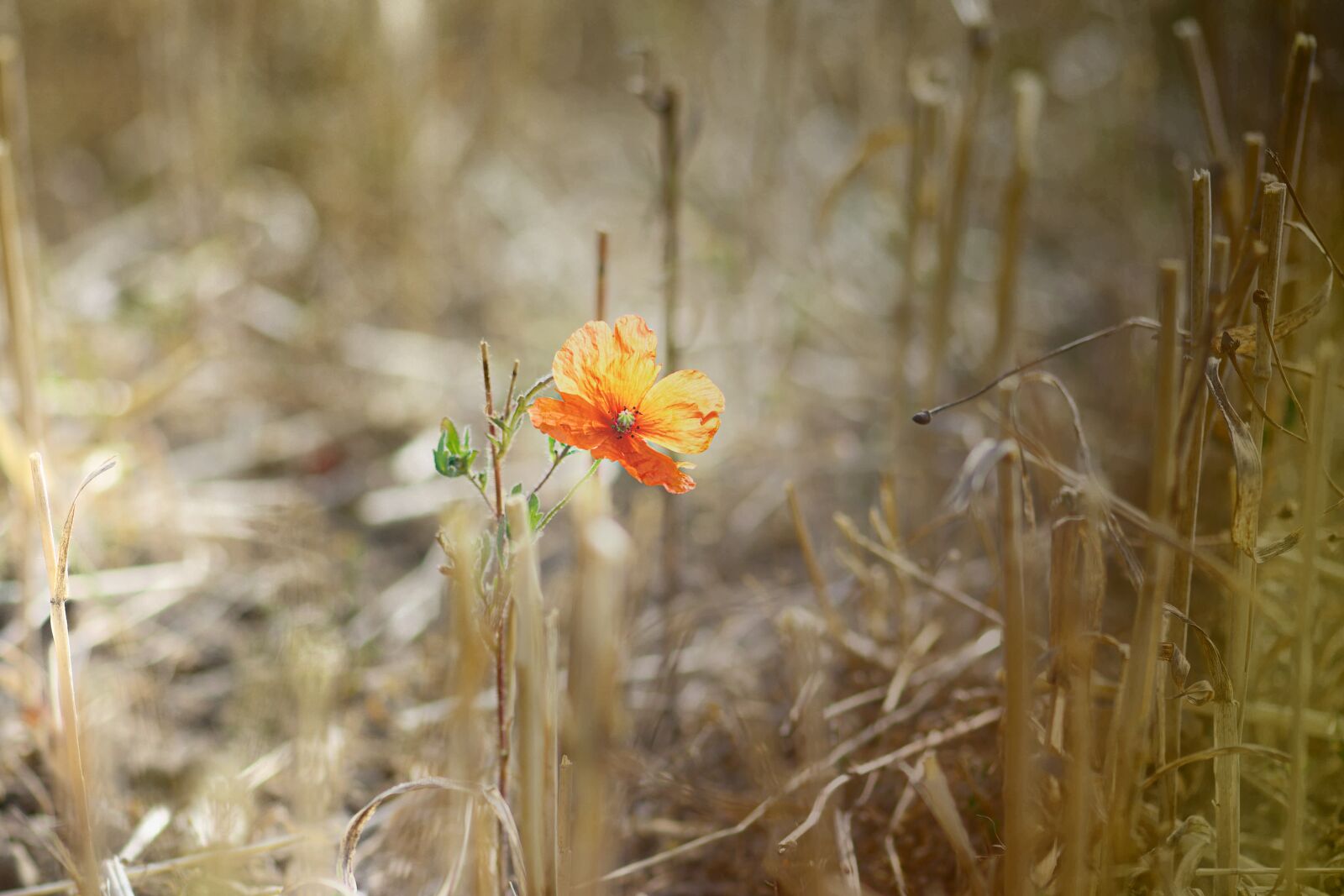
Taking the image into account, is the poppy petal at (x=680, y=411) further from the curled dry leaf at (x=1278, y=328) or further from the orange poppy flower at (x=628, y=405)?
the curled dry leaf at (x=1278, y=328)

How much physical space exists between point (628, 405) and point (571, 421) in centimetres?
7

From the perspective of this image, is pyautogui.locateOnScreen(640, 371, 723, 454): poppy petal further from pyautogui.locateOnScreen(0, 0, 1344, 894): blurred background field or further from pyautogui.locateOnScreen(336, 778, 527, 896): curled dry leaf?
pyautogui.locateOnScreen(336, 778, 527, 896): curled dry leaf

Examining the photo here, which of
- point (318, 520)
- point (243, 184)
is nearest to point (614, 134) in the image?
point (243, 184)

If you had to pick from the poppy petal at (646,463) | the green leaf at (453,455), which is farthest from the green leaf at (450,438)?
the poppy petal at (646,463)

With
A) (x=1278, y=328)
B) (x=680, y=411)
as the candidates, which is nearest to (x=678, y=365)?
(x=680, y=411)

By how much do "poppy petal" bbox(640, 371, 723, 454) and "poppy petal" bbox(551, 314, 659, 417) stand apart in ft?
0.05

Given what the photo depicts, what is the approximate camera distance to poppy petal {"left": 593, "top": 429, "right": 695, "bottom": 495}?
793 millimetres

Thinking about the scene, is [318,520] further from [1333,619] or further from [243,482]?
[1333,619]

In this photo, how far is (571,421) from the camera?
80 cm

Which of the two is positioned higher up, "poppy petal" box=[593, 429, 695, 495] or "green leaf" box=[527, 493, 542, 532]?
"poppy petal" box=[593, 429, 695, 495]

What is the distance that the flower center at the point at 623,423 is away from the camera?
83 cm

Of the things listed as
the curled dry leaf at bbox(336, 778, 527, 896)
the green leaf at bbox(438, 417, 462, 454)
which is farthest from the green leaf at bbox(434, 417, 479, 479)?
the curled dry leaf at bbox(336, 778, 527, 896)

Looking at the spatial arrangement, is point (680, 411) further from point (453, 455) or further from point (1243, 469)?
point (1243, 469)

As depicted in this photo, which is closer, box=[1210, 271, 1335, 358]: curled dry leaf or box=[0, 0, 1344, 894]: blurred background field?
box=[1210, 271, 1335, 358]: curled dry leaf
